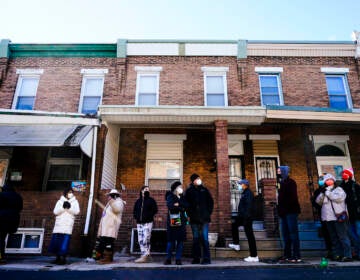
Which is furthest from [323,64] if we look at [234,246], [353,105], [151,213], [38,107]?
[38,107]

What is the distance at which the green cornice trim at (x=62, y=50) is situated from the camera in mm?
11055

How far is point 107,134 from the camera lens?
851 cm

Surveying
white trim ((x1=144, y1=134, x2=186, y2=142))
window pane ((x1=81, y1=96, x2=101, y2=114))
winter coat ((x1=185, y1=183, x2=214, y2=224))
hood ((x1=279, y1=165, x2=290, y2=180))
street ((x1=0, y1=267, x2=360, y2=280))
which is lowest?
street ((x1=0, y1=267, x2=360, y2=280))

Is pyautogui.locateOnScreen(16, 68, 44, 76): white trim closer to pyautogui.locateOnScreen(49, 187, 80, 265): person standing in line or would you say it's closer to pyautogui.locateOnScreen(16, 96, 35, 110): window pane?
pyautogui.locateOnScreen(16, 96, 35, 110): window pane

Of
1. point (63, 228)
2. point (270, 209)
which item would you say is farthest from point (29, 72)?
point (270, 209)

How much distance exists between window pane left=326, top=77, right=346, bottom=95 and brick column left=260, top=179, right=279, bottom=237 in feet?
19.4

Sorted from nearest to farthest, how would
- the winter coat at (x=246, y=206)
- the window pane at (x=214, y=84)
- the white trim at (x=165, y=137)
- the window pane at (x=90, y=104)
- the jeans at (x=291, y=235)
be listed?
the jeans at (x=291, y=235)
the winter coat at (x=246, y=206)
the white trim at (x=165, y=137)
the window pane at (x=90, y=104)
the window pane at (x=214, y=84)

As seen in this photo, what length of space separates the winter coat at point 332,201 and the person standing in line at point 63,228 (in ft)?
17.2

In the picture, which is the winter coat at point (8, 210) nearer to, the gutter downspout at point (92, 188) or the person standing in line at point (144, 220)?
the gutter downspout at point (92, 188)

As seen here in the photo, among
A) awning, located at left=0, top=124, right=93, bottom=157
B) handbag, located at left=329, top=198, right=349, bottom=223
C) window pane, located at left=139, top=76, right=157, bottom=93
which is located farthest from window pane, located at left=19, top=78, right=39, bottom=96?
handbag, located at left=329, top=198, right=349, bottom=223

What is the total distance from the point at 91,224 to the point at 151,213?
7.16 feet

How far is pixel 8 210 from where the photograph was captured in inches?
227

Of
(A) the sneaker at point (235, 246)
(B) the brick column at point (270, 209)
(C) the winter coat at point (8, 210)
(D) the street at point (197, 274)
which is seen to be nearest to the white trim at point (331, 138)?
(B) the brick column at point (270, 209)

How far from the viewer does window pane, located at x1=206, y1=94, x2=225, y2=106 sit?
1047 centimetres
